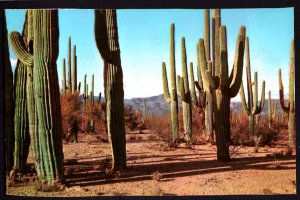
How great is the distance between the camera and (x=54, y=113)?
29.2ft

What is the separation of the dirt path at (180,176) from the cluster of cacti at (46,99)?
0.59 metres

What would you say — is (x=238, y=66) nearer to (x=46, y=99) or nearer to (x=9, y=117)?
(x=46, y=99)

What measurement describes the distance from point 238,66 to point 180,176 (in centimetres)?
335

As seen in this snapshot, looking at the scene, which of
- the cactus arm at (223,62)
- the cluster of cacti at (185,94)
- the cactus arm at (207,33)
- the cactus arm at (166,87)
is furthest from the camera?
the cactus arm at (166,87)

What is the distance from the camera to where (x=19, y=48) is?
952cm

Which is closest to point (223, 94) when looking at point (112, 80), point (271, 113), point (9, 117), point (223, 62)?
point (223, 62)

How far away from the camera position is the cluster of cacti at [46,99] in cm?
884

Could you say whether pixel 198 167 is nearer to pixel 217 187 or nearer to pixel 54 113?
pixel 217 187

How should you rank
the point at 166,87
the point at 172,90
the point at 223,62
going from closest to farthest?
the point at 223,62 < the point at 172,90 < the point at 166,87

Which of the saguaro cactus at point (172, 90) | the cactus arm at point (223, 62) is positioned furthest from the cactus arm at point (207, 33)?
the cactus arm at point (223, 62)

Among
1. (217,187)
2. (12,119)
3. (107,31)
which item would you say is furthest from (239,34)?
(12,119)

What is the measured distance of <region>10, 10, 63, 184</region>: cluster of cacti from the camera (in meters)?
8.84

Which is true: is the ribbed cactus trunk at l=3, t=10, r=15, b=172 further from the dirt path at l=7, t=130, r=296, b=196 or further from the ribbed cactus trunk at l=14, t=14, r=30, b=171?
the dirt path at l=7, t=130, r=296, b=196

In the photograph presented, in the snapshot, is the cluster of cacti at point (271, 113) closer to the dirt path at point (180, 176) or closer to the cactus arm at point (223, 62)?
the dirt path at point (180, 176)
